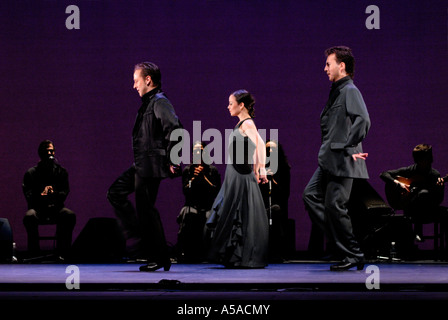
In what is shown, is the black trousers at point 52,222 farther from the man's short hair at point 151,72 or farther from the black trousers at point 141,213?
the man's short hair at point 151,72

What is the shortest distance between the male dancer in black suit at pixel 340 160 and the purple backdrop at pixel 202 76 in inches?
166

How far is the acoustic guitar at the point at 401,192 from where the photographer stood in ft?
26.5

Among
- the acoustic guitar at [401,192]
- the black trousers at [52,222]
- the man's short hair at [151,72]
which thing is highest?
the man's short hair at [151,72]

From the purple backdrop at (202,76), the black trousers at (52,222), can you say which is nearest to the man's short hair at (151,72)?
the black trousers at (52,222)

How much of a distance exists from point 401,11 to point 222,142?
333 cm

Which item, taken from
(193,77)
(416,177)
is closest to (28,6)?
(193,77)

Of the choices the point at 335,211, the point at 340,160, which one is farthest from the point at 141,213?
the point at 340,160

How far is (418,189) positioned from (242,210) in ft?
8.43

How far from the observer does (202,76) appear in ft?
33.2

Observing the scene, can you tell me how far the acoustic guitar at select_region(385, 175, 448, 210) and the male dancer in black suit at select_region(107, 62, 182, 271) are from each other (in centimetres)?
353

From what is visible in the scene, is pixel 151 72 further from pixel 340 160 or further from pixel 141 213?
pixel 340 160
